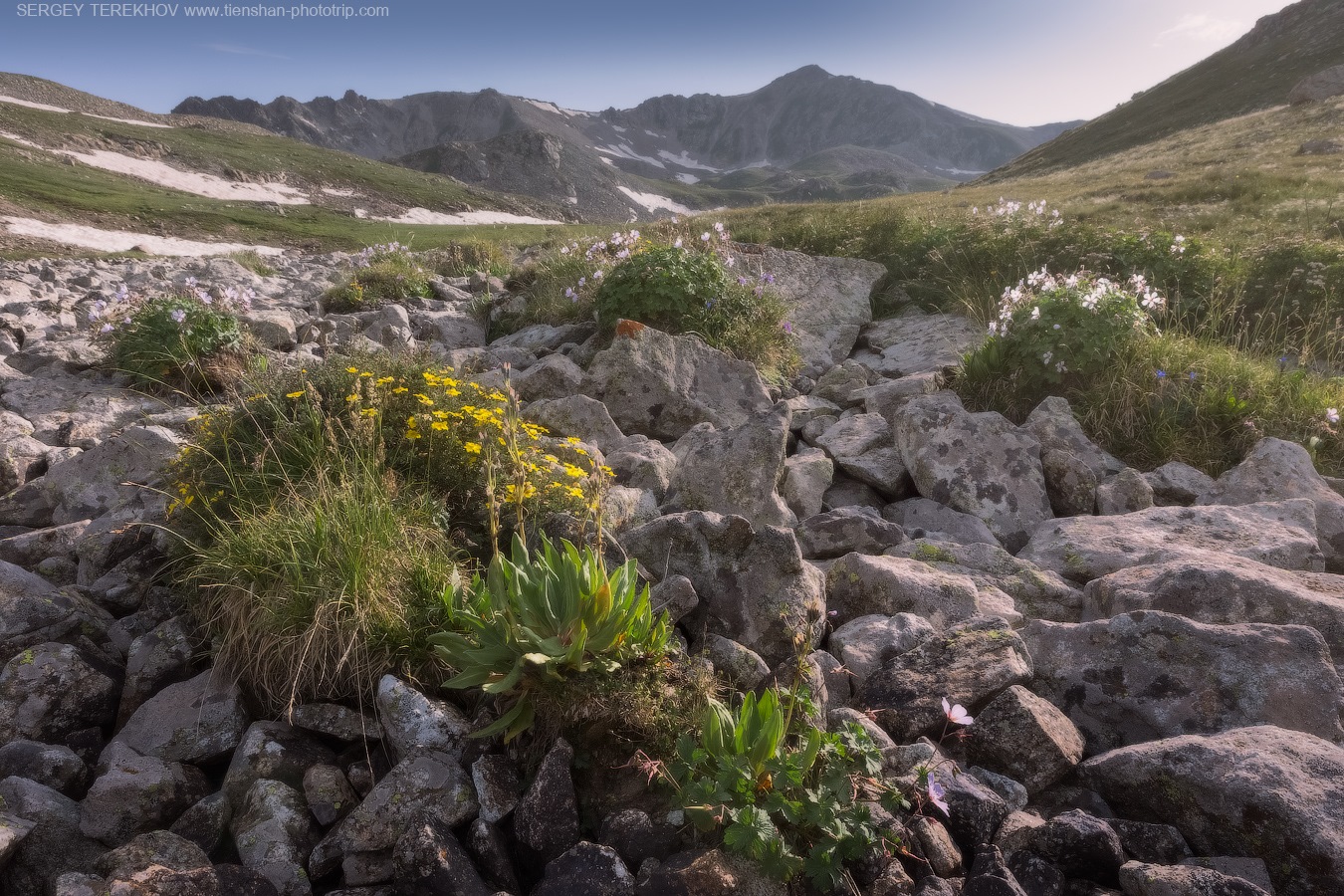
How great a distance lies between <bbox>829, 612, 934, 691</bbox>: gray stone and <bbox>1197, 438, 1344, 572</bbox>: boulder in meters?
3.81

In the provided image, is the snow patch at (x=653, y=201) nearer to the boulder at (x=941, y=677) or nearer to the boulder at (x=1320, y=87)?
the boulder at (x=1320, y=87)

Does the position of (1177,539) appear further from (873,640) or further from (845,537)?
(873,640)

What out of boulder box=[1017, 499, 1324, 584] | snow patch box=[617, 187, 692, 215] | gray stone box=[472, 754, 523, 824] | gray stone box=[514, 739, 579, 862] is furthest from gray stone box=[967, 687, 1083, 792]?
snow patch box=[617, 187, 692, 215]

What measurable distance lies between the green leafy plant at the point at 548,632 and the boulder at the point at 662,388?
183 inches

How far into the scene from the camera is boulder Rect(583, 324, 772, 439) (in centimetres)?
773

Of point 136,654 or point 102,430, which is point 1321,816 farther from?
point 102,430

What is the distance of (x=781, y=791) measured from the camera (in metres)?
2.50

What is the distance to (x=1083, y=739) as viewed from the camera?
3.44 metres

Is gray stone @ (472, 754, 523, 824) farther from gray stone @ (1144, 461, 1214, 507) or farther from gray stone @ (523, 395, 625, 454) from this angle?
gray stone @ (1144, 461, 1214, 507)

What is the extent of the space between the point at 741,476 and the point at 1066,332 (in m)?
4.29

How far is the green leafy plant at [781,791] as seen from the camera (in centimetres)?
236

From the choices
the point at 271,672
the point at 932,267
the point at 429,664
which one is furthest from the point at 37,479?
the point at 932,267

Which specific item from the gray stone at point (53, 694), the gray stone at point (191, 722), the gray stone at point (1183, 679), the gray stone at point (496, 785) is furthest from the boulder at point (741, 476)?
the gray stone at point (53, 694)

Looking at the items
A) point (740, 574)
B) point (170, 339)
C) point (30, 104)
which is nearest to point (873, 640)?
point (740, 574)
